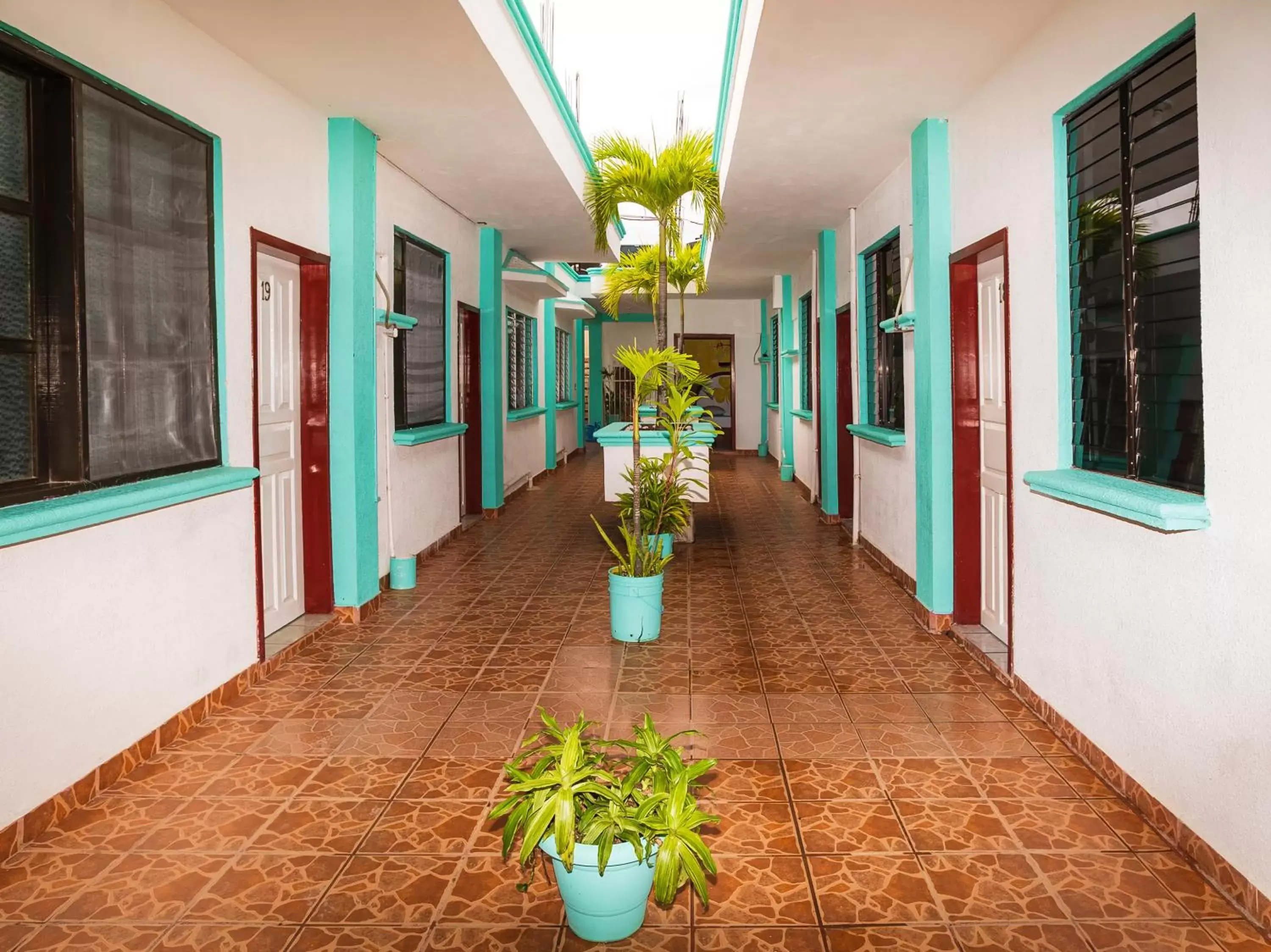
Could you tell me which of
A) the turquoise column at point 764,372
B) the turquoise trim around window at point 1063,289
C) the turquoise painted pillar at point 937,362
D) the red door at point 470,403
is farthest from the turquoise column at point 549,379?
the turquoise trim around window at point 1063,289

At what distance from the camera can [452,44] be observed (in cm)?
384

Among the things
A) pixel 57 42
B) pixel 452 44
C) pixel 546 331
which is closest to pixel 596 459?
pixel 546 331

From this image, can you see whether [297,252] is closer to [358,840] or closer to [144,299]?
[144,299]

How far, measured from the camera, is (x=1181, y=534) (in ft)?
7.98

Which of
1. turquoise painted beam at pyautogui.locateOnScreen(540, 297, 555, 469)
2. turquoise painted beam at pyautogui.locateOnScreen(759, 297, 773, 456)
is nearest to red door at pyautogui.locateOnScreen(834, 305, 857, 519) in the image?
turquoise painted beam at pyautogui.locateOnScreen(540, 297, 555, 469)

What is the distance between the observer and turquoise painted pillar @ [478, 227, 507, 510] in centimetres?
817

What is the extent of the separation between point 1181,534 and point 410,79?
3654 mm

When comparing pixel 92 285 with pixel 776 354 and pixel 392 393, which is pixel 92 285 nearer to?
pixel 392 393

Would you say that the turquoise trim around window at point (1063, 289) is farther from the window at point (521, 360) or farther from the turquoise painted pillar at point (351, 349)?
the window at point (521, 360)

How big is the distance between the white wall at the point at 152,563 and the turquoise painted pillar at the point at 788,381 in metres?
7.90

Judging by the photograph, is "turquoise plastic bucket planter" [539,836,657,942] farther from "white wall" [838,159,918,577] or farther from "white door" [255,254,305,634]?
"white wall" [838,159,918,577]

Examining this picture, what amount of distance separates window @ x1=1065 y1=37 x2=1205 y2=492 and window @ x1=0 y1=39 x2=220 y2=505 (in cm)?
318

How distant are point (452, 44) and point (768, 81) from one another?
4.71 feet

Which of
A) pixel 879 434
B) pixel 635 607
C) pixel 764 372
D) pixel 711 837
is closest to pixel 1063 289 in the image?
pixel 711 837
